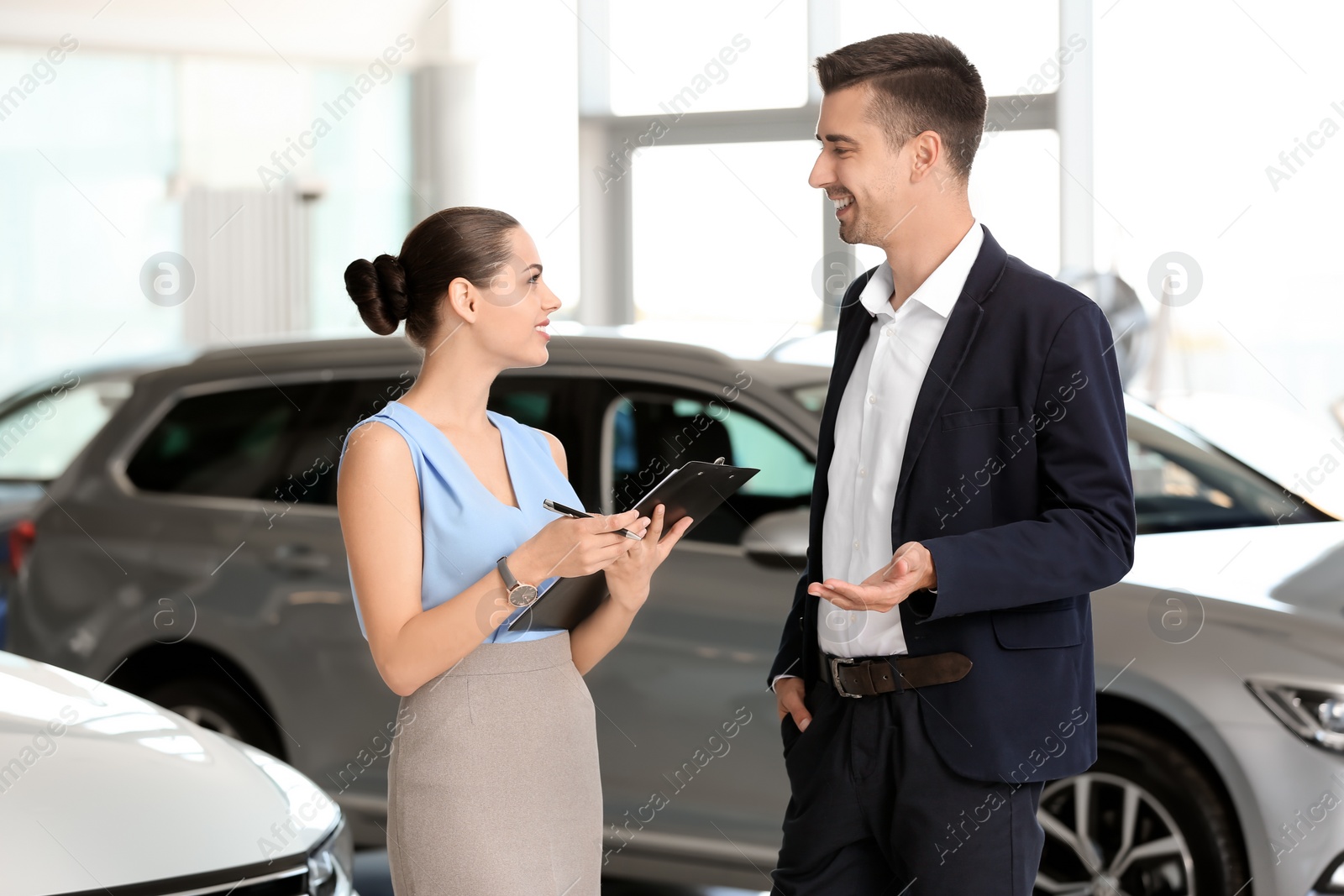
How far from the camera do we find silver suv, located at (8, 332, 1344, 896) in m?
2.64

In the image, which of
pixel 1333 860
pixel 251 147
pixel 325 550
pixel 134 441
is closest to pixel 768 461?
pixel 325 550

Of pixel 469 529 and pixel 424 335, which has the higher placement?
pixel 424 335

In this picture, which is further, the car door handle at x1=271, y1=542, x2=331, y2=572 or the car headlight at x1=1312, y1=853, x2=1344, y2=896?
the car door handle at x1=271, y1=542, x2=331, y2=572

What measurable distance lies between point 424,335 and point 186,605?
6.62ft

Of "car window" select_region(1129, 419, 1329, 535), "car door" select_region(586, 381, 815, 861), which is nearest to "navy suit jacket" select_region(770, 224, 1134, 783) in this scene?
"car door" select_region(586, 381, 815, 861)

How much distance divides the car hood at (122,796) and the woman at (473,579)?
1.17ft

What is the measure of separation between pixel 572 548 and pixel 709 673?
1.50 meters

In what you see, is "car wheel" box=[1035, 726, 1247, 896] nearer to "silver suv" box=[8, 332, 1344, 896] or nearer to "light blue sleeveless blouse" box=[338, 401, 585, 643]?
"silver suv" box=[8, 332, 1344, 896]

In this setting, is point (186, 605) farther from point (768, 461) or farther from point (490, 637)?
point (490, 637)

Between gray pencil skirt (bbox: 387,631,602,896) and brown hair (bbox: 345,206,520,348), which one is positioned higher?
brown hair (bbox: 345,206,520,348)

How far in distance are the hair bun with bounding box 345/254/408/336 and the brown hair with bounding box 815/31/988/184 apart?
655 mm

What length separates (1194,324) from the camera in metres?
6.58

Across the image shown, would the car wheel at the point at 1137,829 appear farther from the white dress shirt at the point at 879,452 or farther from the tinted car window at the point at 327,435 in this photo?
the tinted car window at the point at 327,435

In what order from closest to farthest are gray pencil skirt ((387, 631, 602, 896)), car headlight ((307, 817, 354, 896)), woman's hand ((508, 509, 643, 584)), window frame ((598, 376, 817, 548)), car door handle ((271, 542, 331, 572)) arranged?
woman's hand ((508, 509, 643, 584))
gray pencil skirt ((387, 631, 602, 896))
car headlight ((307, 817, 354, 896))
window frame ((598, 376, 817, 548))
car door handle ((271, 542, 331, 572))
